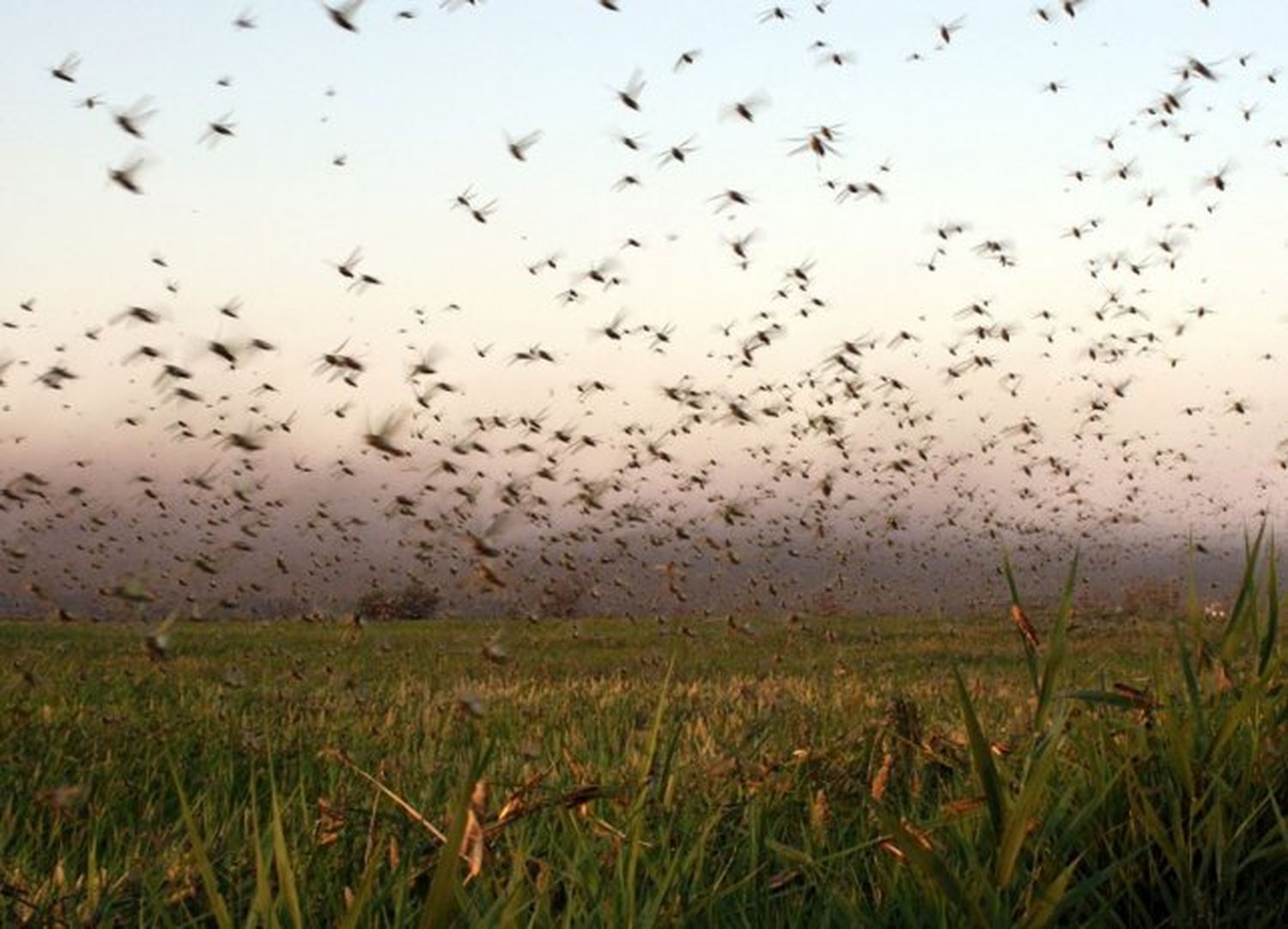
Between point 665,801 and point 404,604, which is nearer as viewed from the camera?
point 665,801

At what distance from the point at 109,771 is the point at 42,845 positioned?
1.50 m

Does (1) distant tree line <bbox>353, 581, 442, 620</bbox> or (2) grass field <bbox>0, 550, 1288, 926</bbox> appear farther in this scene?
(1) distant tree line <bbox>353, 581, 442, 620</bbox>

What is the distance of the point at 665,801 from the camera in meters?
3.45

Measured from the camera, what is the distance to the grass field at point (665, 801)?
2.58m

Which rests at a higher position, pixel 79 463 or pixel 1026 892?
pixel 79 463

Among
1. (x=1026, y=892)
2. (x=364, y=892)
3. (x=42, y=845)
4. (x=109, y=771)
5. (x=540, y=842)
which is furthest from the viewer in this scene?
(x=109, y=771)

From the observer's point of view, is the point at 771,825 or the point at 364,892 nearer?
the point at 364,892

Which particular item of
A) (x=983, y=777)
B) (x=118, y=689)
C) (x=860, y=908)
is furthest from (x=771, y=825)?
(x=118, y=689)

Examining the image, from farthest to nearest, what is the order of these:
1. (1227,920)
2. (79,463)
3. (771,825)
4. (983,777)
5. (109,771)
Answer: (79,463)
(109,771)
(771,825)
(1227,920)
(983,777)

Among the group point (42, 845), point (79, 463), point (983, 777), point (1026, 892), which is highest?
point (79, 463)

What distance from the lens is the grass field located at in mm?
2582

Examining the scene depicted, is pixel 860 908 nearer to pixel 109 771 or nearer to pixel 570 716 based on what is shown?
pixel 109 771

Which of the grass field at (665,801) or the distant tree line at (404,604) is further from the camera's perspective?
the distant tree line at (404,604)

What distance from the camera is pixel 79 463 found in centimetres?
1469
